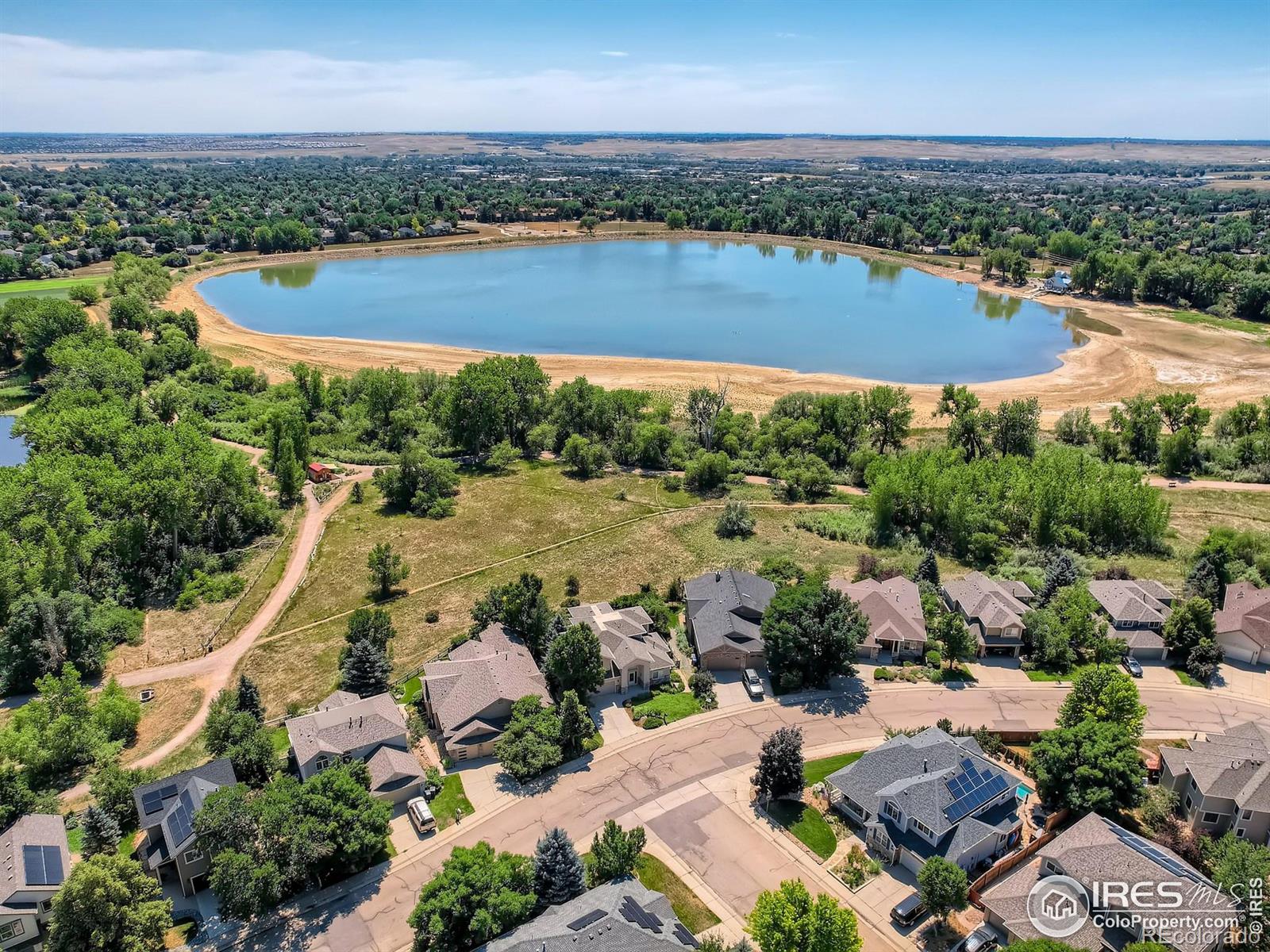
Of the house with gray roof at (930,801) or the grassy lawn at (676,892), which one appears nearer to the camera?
the grassy lawn at (676,892)

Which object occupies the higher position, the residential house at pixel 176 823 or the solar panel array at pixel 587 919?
the solar panel array at pixel 587 919

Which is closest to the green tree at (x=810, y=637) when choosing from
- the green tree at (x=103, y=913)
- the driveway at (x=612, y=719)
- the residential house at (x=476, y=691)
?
the driveway at (x=612, y=719)

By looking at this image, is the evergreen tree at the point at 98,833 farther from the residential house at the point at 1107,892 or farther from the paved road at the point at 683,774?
the residential house at the point at 1107,892

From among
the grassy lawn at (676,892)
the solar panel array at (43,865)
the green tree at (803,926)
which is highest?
the green tree at (803,926)

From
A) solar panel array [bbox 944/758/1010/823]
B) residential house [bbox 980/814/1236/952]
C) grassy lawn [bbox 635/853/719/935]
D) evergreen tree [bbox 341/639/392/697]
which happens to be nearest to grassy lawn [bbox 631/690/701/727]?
grassy lawn [bbox 635/853/719/935]

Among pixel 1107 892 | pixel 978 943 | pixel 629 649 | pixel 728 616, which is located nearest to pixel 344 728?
pixel 629 649

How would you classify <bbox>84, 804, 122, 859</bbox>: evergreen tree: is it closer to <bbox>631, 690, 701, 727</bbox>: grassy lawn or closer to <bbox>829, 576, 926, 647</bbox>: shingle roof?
<bbox>631, 690, 701, 727</bbox>: grassy lawn
